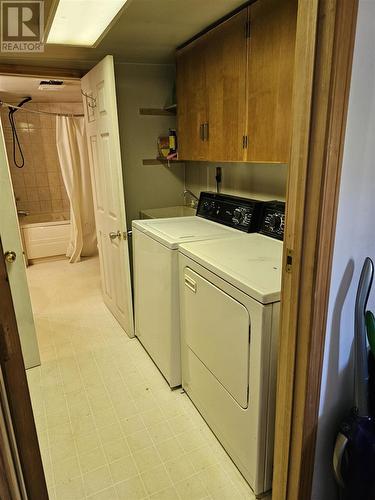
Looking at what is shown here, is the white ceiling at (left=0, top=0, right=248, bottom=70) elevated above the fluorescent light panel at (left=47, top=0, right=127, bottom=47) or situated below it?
above

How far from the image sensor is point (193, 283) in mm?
1786

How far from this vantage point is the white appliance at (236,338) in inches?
52.6

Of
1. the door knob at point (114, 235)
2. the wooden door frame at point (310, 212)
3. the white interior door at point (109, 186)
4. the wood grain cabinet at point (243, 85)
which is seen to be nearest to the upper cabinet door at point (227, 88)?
the wood grain cabinet at point (243, 85)

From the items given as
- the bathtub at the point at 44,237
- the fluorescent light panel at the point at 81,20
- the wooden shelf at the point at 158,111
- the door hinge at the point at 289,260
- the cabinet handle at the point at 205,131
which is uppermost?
the fluorescent light panel at the point at 81,20

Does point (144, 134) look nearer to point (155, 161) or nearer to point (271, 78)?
point (155, 161)

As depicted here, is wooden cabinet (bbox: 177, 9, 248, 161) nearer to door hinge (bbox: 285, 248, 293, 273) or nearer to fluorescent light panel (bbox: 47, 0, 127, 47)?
fluorescent light panel (bbox: 47, 0, 127, 47)

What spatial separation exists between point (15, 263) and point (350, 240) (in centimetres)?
207

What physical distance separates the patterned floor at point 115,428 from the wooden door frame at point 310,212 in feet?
2.04

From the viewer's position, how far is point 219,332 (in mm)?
1586

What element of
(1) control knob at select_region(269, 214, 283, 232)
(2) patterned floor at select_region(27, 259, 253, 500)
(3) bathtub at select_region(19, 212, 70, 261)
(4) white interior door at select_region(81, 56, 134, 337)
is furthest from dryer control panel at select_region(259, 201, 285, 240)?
(3) bathtub at select_region(19, 212, 70, 261)

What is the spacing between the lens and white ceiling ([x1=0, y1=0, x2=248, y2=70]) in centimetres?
175

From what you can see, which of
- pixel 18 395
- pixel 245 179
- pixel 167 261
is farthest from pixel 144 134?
pixel 18 395

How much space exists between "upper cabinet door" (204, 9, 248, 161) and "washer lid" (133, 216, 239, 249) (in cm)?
46

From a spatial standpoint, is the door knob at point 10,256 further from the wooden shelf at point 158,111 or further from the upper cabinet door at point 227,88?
the wooden shelf at point 158,111
